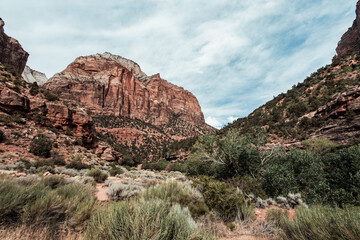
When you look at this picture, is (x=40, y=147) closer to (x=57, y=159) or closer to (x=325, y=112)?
(x=57, y=159)

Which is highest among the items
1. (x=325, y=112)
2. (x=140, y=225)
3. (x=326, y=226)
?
(x=325, y=112)

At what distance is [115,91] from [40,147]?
80506mm

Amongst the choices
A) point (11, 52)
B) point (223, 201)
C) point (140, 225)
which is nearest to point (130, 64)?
point (11, 52)

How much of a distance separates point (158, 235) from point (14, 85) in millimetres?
23416

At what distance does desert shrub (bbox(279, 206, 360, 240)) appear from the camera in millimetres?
1946

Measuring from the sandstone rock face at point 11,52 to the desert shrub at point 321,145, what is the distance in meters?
53.0

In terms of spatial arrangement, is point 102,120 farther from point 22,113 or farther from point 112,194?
point 112,194

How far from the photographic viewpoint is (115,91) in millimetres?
86750

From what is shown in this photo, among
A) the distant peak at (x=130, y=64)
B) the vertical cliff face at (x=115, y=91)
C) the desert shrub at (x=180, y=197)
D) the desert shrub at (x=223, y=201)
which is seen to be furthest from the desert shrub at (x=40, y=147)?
the distant peak at (x=130, y=64)

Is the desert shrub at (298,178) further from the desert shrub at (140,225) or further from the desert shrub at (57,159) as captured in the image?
the desert shrub at (57,159)

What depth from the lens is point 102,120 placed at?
215ft

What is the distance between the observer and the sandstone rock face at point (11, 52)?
30.9m

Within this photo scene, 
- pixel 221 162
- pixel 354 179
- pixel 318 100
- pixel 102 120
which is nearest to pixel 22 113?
pixel 221 162

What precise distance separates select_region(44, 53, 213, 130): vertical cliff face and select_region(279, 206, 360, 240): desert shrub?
8263 centimetres
